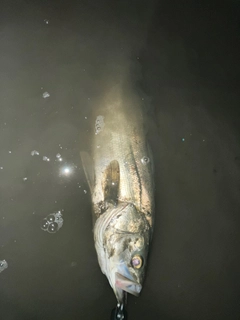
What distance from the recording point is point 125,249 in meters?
1.58

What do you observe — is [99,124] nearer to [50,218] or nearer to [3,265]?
[50,218]

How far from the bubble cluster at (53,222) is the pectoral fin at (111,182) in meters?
0.39

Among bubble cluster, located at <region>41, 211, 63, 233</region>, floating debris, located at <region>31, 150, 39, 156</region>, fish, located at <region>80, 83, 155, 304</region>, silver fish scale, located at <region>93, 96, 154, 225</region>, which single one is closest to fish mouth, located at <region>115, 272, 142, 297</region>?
fish, located at <region>80, 83, 155, 304</region>

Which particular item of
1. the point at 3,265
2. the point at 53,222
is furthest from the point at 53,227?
the point at 3,265

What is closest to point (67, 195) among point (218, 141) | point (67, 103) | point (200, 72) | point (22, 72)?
point (67, 103)

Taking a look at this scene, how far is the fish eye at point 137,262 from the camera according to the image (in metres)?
1.56

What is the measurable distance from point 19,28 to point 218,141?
1.92 meters

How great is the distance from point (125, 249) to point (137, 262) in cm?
10

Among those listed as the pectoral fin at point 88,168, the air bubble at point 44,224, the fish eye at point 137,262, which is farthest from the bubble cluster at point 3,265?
the fish eye at point 137,262

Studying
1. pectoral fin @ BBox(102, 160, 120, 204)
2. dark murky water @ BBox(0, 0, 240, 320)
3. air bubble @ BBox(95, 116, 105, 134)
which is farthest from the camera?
air bubble @ BBox(95, 116, 105, 134)

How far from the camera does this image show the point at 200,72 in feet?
7.98

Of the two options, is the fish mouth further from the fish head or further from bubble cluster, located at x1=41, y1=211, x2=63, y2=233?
bubble cluster, located at x1=41, y1=211, x2=63, y2=233

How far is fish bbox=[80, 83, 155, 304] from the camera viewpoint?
1562 mm

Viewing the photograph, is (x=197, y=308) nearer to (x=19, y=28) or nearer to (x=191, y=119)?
(x=191, y=119)
